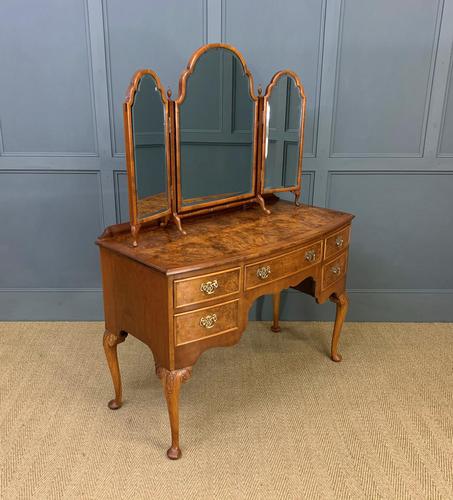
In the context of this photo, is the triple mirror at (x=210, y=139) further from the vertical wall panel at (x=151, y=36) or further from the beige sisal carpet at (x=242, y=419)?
the beige sisal carpet at (x=242, y=419)

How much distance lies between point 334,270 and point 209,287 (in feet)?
2.91

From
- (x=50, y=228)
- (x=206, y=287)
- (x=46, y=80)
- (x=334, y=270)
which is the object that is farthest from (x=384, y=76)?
(x=50, y=228)

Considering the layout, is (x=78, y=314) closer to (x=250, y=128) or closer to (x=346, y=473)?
(x=250, y=128)

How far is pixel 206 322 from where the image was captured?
1.83 meters

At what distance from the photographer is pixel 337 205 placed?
9.59 ft

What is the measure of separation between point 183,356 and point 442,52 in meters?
2.21

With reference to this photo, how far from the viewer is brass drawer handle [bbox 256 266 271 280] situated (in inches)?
76.7

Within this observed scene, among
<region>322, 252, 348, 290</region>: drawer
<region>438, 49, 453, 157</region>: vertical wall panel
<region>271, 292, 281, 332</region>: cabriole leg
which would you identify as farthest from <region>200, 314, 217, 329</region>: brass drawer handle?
<region>438, 49, 453, 157</region>: vertical wall panel

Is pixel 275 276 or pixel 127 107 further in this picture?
pixel 275 276

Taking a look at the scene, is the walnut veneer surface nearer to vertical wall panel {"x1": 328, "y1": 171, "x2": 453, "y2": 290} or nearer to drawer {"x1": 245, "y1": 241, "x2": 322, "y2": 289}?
drawer {"x1": 245, "y1": 241, "x2": 322, "y2": 289}

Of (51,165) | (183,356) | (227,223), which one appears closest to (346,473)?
(183,356)

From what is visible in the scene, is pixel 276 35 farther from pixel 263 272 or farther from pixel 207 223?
pixel 263 272

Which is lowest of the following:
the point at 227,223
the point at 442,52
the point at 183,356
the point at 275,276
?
the point at 183,356

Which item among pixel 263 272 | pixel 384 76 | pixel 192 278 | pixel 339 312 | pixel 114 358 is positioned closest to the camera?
pixel 192 278
